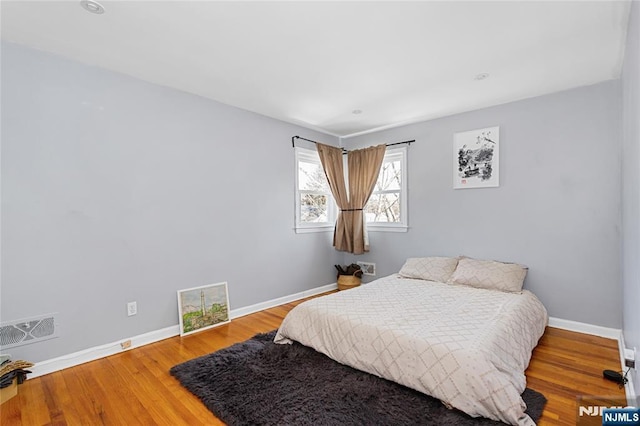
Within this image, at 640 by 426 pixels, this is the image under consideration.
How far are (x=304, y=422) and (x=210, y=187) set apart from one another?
2.42m

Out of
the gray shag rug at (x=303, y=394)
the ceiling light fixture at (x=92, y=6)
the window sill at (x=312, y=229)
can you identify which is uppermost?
the ceiling light fixture at (x=92, y=6)

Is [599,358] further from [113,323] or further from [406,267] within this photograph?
[113,323]

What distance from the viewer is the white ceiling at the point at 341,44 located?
1916 millimetres

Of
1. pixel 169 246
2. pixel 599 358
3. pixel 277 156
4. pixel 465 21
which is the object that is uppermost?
pixel 465 21

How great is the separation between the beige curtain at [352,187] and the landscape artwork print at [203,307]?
189 cm

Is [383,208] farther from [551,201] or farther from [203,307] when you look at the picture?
[203,307]

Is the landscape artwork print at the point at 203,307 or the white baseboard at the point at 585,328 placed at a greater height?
the landscape artwork print at the point at 203,307

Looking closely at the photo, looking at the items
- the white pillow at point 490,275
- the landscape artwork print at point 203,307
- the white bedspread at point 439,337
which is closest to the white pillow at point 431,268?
the white pillow at point 490,275

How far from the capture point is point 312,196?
15.0 feet

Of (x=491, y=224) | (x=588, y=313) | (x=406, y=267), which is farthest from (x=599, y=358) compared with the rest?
(x=406, y=267)

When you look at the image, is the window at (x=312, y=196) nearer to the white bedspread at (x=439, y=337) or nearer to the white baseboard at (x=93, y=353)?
the white bedspread at (x=439, y=337)

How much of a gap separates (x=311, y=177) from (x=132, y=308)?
2.72 metres

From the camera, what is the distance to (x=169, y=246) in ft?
9.92

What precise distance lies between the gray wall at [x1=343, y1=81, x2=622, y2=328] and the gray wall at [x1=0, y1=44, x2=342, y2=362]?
2.34m
